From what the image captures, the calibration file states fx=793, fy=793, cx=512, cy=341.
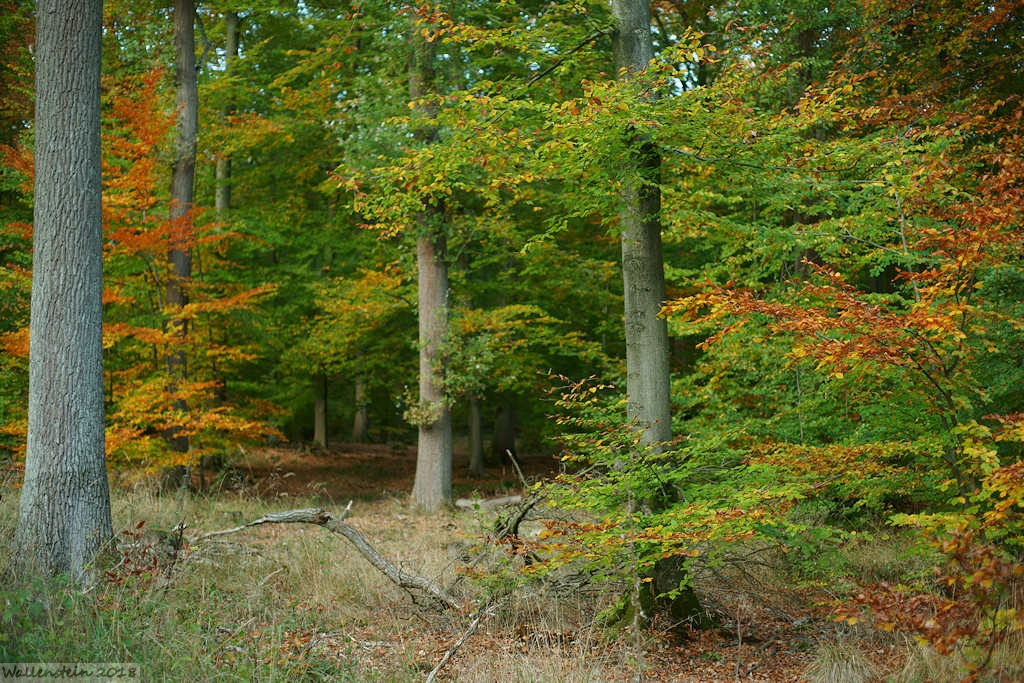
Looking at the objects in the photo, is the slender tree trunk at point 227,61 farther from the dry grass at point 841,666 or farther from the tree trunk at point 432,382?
the dry grass at point 841,666

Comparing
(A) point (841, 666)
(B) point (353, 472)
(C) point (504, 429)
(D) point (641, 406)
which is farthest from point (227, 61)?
(A) point (841, 666)

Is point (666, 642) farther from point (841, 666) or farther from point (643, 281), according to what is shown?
point (643, 281)

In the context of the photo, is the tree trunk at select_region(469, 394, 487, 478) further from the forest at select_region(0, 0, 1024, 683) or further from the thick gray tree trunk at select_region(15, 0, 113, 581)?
the thick gray tree trunk at select_region(15, 0, 113, 581)

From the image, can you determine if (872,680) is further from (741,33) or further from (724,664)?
(741,33)

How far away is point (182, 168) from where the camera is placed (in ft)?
46.7

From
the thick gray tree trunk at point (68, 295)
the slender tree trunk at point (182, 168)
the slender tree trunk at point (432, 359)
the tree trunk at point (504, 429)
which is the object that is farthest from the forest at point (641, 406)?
the tree trunk at point (504, 429)

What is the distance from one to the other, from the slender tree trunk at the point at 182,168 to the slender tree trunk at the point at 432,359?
3.95 meters

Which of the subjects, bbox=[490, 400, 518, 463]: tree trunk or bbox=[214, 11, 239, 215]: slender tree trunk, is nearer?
bbox=[214, 11, 239, 215]: slender tree trunk

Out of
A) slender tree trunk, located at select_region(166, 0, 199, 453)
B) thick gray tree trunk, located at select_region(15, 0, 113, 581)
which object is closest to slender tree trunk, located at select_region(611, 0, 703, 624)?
thick gray tree trunk, located at select_region(15, 0, 113, 581)

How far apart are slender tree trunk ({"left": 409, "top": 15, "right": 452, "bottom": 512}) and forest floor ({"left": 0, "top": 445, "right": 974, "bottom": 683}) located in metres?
4.37

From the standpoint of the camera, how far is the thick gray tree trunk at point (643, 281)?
270 inches

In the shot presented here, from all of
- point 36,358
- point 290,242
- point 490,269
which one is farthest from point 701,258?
point 36,358

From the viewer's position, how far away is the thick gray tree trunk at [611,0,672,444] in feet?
22.5

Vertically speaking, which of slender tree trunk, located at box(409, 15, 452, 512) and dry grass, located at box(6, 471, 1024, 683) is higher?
slender tree trunk, located at box(409, 15, 452, 512)
